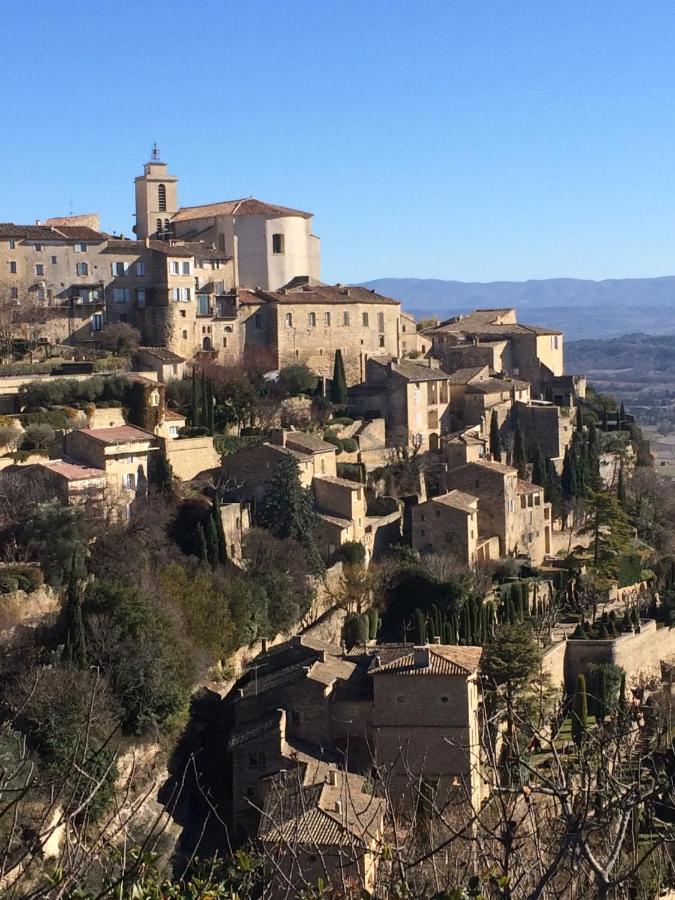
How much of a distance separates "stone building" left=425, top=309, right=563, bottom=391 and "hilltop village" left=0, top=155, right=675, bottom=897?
0.36ft

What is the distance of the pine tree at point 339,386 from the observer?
44.0 metres

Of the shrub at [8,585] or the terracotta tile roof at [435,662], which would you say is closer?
the terracotta tile roof at [435,662]

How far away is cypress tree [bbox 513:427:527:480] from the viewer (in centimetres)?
4269

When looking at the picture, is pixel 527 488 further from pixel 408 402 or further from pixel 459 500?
pixel 408 402

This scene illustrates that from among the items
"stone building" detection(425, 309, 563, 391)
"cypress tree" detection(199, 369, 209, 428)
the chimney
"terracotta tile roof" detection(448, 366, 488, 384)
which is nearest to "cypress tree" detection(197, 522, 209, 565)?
the chimney

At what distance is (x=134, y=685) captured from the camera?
1068 inches

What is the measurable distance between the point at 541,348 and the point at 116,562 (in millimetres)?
24537

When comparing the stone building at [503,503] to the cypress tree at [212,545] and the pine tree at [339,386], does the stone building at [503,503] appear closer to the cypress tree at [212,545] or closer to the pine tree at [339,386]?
the pine tree at [339,386]

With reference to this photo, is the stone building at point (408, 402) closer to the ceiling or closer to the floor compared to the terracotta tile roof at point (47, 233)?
closer to the floor

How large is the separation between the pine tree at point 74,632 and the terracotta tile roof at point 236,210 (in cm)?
2668

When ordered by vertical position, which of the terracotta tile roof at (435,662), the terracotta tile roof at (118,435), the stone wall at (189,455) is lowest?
the terracotta tile roof at (435,662)

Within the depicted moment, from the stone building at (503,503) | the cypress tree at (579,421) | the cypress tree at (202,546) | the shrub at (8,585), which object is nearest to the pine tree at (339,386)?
the stone building at (503,503)

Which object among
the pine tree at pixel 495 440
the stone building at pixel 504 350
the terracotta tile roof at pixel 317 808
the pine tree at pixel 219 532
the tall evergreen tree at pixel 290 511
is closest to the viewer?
the terracotta tile roof at pixel 317 808

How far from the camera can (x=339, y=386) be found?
44250 millimetres
